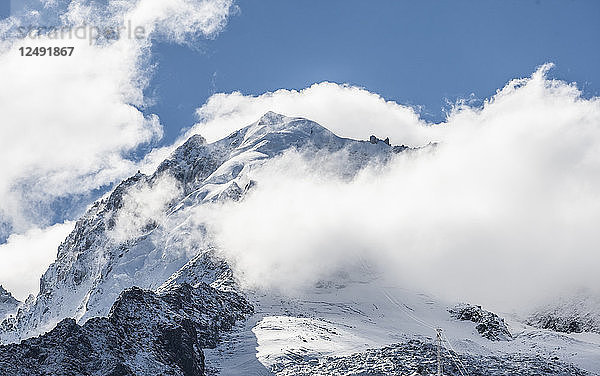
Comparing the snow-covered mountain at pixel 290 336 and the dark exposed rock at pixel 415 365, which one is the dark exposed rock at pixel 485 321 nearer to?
the snow-covered mountain at pixel 290 336

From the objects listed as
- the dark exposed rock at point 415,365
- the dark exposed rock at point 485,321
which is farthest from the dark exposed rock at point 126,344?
the dark exposed rock at point 485,321

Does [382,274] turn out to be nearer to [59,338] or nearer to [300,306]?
[300,306]

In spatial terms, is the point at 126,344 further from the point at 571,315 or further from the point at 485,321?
the point at 571,315

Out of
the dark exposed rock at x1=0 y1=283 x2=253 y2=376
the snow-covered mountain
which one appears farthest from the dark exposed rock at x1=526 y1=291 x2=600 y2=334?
the dark exposed rock at x1=0 y1=283 x2=253 y2=376


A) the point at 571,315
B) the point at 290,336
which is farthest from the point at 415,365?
the point at 571,315

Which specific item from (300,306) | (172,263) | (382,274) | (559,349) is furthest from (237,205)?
(559,349)
